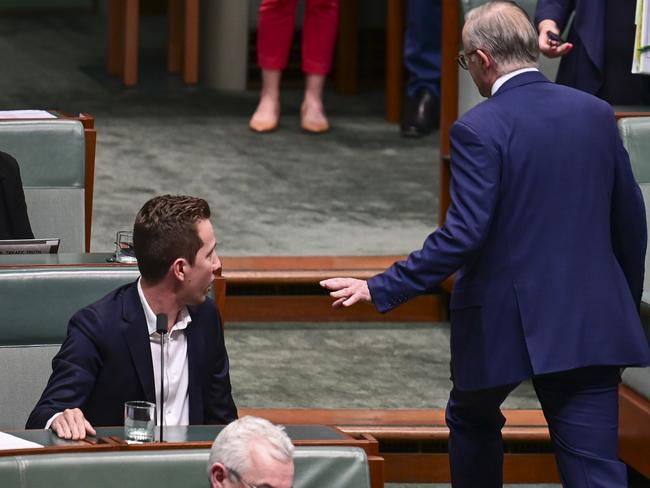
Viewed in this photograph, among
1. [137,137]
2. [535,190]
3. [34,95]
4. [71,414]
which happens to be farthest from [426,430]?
[34,95]

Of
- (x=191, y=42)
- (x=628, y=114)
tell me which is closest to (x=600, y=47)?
(x=628, y=114)

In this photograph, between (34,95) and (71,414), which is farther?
(34,95)

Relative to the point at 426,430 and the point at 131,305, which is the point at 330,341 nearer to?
the point at 426,430

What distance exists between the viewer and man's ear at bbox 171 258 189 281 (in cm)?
251

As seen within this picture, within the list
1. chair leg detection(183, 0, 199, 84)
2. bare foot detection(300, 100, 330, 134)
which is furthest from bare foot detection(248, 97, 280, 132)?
chair leg detection(183, 0, 199, 84)

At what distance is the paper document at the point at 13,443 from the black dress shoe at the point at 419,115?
379 cm

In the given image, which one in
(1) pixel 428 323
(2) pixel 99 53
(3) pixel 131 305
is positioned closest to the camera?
(3) pixel 131 305

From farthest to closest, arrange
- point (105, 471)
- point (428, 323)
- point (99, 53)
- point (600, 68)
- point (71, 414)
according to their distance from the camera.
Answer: point (99, 53), point (428, 323), point (600, 68), point (71, 414), point (105, 471)

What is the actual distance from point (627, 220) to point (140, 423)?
39.3 inches

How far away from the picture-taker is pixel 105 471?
81.6 inches

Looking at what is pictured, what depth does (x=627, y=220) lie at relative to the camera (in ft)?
8.95

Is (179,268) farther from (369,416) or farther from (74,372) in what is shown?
(369,416)

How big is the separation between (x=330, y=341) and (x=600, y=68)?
1018 mm

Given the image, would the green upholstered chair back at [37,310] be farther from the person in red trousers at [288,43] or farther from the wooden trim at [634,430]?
the person in red trousers at [288,43]
